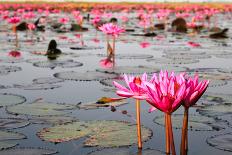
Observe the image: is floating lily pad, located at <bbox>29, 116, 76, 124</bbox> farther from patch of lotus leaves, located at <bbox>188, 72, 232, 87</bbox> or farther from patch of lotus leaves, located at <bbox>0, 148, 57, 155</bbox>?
patch of lotus leaves, located at <bbox>188, 72, 232, 87</bbox>

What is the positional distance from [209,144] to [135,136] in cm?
41

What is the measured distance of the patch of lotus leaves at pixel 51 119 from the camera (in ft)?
8.94

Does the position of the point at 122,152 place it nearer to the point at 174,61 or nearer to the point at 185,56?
the point at 174,61

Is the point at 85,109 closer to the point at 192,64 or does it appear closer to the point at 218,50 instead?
the point at 192,64

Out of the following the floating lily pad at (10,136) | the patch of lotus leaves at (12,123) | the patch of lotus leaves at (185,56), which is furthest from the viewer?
the patch of lotus leaves at (185,56)

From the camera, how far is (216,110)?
3.02m

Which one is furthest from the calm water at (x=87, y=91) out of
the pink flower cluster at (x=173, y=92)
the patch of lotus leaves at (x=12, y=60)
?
the pink flower cluster at (x=173, y=92)

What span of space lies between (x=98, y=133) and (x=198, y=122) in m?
0.69

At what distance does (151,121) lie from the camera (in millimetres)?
2801

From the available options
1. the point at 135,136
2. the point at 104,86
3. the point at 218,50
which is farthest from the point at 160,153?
the point at 218,50

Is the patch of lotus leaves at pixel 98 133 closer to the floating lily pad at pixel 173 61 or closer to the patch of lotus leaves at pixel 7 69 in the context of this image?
the patch of lotus leaves at pixel 7 69

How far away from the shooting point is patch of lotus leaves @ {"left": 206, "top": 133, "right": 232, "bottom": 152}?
88.1 inches

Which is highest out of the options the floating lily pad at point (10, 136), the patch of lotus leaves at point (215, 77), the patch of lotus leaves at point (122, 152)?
the patch of lotus leaves at point (215, 77)

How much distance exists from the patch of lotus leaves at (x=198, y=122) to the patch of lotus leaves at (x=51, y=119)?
1.89 feet
